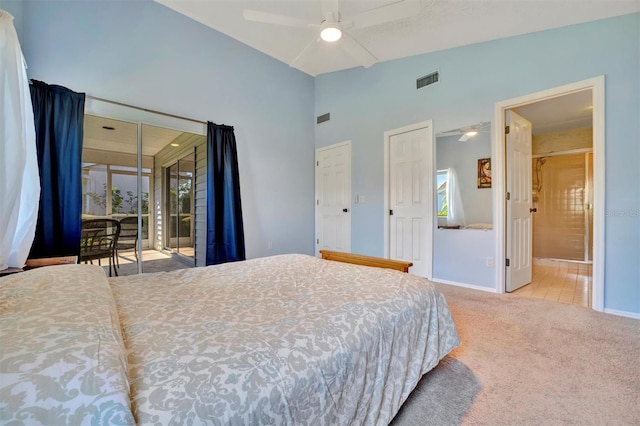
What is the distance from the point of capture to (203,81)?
11.6 ft

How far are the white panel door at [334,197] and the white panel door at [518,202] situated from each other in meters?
2.17

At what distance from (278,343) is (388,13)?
2481 millimetres

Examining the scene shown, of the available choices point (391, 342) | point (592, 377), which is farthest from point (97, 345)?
point (592, 377)

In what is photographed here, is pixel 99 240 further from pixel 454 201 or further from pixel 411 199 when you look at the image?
pixel 454 201

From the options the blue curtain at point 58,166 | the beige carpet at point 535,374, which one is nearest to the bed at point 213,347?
the beige carpet at point 535,374

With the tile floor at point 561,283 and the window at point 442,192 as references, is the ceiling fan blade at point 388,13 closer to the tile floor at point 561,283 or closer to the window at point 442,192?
the window at point 442,192

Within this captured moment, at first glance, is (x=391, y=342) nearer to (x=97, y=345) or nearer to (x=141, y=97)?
(x=97, y=345)

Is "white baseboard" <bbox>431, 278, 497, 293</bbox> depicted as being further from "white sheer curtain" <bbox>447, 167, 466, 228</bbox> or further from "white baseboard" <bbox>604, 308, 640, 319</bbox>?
"white baseboard" <bbox>604, 308, 640, 319</bbox>

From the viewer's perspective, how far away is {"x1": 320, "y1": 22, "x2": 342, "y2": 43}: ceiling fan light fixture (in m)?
2.18

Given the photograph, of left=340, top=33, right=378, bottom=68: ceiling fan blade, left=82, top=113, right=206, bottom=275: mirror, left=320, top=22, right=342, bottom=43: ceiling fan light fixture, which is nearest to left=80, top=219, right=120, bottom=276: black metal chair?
left=82, top=113, right=206, bottom=275: mirror

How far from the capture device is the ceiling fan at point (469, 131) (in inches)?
122

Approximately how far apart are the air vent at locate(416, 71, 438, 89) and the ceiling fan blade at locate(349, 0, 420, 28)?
5.09ft

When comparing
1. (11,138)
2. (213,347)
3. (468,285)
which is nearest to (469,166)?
(468,285)

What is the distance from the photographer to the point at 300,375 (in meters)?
0.74
